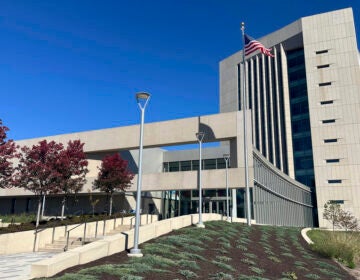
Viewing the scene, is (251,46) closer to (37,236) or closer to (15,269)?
(37,236)

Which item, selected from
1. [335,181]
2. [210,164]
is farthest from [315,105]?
[210,164]

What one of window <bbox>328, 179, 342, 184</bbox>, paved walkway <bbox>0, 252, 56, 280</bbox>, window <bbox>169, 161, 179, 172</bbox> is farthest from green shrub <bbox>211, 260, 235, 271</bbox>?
window <bbox>328, 179, 342, 184</bbox>

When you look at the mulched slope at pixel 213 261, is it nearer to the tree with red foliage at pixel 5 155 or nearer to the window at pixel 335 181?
the tree with red foliage at pixel 5 155

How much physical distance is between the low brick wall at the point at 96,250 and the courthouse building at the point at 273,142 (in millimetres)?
11601

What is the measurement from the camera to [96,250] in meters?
9.90

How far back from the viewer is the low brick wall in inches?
316

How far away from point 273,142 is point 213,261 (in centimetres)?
5333

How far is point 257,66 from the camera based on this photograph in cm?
6881

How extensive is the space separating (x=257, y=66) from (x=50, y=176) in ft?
186

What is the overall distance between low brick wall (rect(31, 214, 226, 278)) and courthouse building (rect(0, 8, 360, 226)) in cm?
1160

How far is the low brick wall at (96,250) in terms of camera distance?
8023 millimetres

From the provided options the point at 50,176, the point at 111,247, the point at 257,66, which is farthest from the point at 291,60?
the point at 111,247

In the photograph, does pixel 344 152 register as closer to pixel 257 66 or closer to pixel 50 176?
pixel 257 66

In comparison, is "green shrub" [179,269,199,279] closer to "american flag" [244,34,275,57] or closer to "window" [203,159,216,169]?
"american flag" [244,34,275,57]
